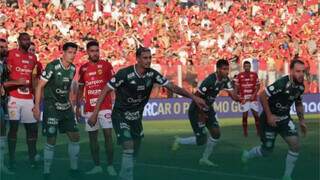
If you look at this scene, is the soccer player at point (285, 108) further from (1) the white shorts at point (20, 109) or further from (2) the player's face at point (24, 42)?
(2) the player's face at point (24, 42)

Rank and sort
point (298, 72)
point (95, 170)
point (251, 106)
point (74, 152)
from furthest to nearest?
point (251, 106) < point (95, 170) < point (74, 152) < point (298, 72)

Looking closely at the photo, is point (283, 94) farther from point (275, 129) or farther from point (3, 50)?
point (3, 50)

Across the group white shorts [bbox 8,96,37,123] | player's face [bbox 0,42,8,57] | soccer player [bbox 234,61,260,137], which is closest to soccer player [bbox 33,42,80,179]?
white shorts [bbox 8,96,37,123]

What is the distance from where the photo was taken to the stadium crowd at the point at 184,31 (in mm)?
29734

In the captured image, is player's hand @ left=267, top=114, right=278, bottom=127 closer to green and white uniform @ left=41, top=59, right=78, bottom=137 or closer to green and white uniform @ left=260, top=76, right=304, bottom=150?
green and white uniform @ left=260, top=76, right=304, bottom=150

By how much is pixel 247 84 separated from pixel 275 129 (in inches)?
349

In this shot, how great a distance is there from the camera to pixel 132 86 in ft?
31.9

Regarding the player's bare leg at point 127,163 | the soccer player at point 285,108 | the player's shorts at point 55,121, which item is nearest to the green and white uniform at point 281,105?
the soccer player at point 285,108

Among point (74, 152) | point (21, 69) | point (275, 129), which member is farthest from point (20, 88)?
point (275, 129)

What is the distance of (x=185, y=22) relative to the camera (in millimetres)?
34719

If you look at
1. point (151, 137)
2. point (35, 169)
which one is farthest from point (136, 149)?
point (151, 137)

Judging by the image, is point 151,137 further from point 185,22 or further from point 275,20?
point 275,20

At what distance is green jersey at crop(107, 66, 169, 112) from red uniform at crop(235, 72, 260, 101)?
10015mm

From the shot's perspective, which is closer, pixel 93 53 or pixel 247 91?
pixel 93 53
